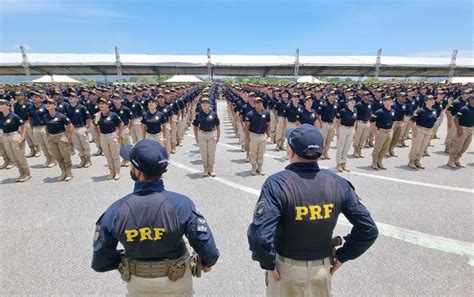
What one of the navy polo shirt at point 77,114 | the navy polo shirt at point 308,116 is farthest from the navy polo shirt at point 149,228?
the navy polo shirt at point 77,114

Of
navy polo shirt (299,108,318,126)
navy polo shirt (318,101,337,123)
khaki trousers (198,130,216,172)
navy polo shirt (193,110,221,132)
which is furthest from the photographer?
navy polo shirt (318,101,337,123)

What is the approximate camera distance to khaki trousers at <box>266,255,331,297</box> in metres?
2.13

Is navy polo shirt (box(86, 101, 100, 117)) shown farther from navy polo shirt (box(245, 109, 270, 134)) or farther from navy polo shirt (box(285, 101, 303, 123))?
navy polo shirt (box(285, 101, 303, 123))

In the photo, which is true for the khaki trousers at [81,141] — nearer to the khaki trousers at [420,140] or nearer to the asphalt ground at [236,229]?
the asphalt ground at [236,229]

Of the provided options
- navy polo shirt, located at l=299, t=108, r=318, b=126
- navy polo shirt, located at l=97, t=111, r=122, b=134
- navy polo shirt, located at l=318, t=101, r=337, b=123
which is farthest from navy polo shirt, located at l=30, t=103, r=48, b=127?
navy polo shirt, located at l=318, t=101, r=337, b=123

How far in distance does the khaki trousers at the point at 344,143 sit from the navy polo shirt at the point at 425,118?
6.18 ft

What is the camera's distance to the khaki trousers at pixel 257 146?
24.5ft

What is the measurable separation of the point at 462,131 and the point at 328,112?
3820mm

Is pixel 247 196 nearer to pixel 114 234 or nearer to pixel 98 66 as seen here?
pixel 114 234

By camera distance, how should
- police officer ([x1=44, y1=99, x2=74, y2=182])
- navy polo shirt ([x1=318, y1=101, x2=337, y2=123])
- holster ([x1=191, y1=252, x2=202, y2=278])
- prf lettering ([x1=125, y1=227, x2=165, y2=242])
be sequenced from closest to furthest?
prf lettering ([x1=125, y1=227, x2=165, y2=242]) → holster ([x1=191, y1=252, x2=202, y2=278]) → police officer ([x1=44, y1=99, x2=74, y2=182]) → navy polo shirt ([x1=318, y1=101, x2=337, y2=123])

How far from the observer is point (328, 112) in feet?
28.6

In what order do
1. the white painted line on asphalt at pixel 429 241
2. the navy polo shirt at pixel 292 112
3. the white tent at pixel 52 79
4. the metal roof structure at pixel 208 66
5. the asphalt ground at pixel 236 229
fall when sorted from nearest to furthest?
the asphalt ground at pixel 236 229
the white painted line on asphalt at pixel 429 241
the navy polo shirt at pixel 292 112
the white tent at pixel 52 79
the metal roof structure at pixel 208 66

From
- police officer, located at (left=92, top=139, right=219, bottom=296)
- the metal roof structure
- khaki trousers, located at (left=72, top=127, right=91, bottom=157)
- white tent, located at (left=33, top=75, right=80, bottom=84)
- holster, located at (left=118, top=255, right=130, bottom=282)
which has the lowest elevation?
khaki trousers, located at (left=72, top=127, right=91, bottom=157)

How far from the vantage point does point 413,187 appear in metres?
6.54
